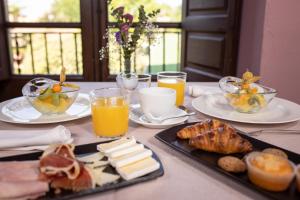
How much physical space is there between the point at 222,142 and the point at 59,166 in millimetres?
381

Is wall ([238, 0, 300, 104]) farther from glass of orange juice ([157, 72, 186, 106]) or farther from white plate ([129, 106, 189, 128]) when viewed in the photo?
white plate ([129, 106, 189, 128])

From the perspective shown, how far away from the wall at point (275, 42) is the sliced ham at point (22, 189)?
7.52 ft

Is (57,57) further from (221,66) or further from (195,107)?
(195,107)

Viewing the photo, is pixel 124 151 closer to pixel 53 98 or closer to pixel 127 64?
pixel 53 98

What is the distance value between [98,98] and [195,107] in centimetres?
38

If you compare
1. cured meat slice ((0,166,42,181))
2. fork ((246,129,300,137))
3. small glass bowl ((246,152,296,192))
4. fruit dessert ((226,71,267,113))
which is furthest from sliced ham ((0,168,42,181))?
fruit dessert ((226,71,267,113))

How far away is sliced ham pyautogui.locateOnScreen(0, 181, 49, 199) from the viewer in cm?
54

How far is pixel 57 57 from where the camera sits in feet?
15.4

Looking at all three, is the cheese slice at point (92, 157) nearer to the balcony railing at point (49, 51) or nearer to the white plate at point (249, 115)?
the white plate at point (249, 115)

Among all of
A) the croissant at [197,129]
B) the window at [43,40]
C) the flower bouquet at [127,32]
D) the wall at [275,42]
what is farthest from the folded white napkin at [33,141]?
the window at [43,40]

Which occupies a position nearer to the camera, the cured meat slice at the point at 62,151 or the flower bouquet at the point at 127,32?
the cured meat slice at the point at 62,151

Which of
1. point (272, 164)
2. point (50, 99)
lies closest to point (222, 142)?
point (272, 164)

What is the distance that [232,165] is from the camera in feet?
2.15

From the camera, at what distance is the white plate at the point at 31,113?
99cm
